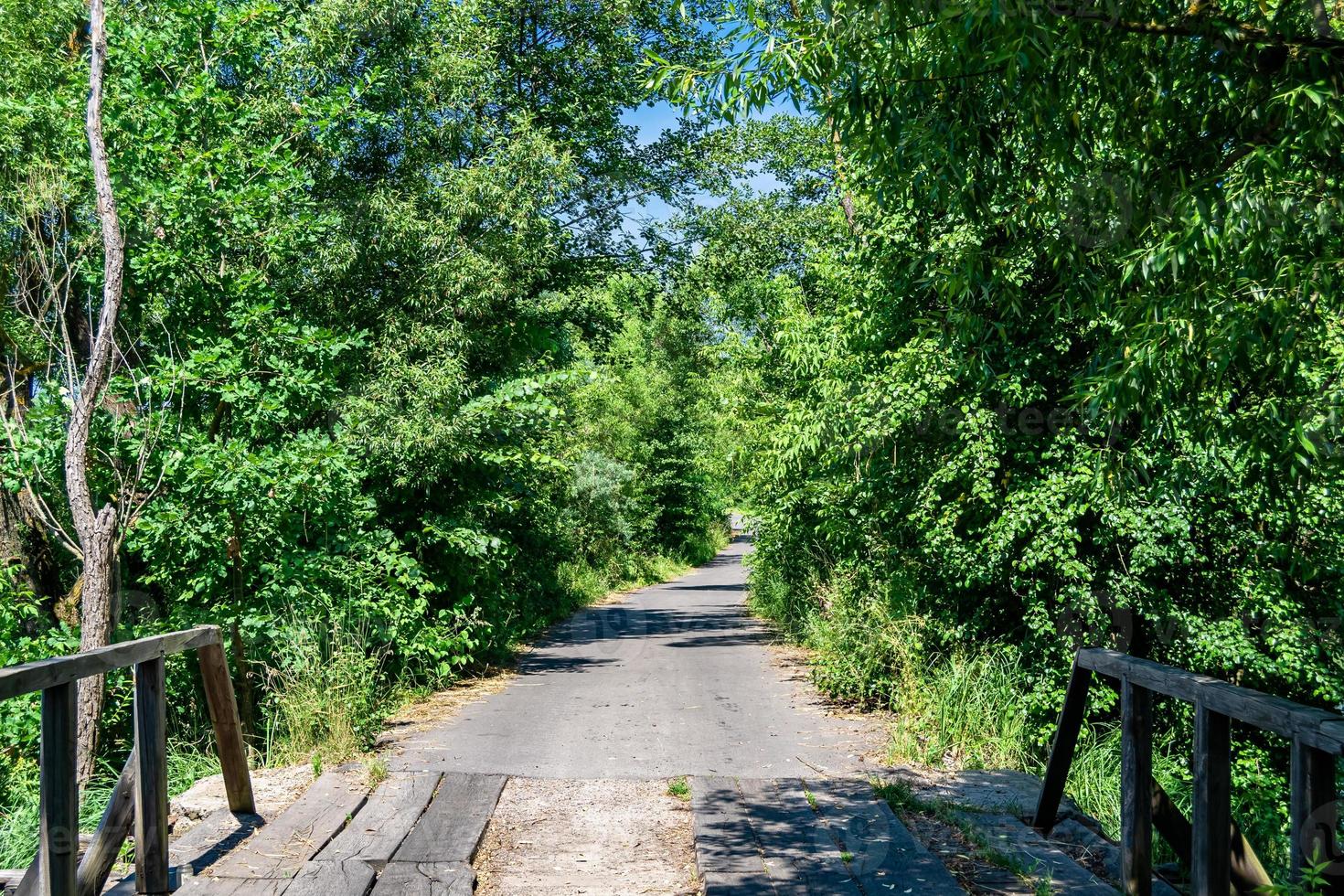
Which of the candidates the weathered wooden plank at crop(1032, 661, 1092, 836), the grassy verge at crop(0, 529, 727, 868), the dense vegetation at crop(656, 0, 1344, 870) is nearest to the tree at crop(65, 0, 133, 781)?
the grassy verge at crop(0, 529, 727, 868)

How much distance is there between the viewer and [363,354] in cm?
→ 1362

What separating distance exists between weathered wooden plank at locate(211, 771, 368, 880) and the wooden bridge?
0.05 ft

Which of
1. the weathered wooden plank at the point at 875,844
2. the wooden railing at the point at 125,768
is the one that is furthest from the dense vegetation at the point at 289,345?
the weathered wooden plank at the point at 875,844

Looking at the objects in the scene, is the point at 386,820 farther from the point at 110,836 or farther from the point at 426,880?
the point at 110,836

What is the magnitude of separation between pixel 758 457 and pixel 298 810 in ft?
36.3

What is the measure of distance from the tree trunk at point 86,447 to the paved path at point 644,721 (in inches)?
126

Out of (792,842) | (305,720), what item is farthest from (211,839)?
(792,842)

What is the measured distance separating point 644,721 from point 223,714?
4907 mm

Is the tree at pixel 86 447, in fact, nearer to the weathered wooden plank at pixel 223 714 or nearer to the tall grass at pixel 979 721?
the weathered wooden plank at pixel 223 714

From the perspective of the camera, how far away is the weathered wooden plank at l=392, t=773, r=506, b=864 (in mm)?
6027

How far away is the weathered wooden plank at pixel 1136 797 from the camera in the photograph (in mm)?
5148

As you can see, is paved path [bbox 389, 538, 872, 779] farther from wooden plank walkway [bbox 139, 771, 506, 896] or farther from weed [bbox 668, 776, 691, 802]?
wooden plank walkway [bbox 139, 771, 506, 896]

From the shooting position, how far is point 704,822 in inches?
264

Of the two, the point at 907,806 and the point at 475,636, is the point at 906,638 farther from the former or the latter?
the point at 475,636
